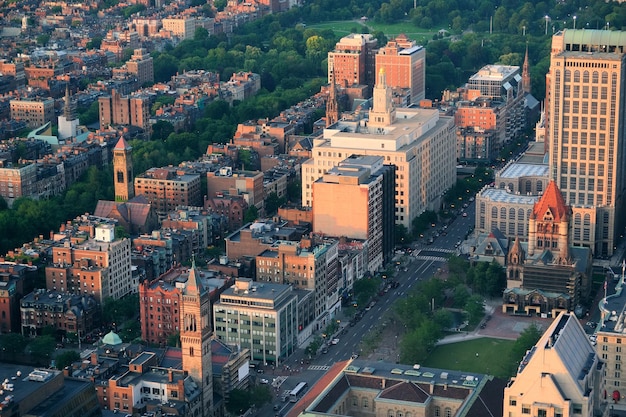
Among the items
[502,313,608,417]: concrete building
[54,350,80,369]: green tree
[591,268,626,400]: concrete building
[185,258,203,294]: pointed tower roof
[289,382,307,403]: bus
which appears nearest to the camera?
[502,313,608,417]: concrete building

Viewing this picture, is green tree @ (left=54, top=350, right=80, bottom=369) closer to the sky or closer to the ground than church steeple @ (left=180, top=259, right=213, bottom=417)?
closer to the ground

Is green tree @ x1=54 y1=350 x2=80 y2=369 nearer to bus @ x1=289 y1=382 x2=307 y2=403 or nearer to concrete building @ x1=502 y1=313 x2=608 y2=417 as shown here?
bus @ x1=289 y1=382 x2=307 y2=403

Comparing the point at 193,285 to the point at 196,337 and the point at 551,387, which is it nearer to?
the point at 196,337

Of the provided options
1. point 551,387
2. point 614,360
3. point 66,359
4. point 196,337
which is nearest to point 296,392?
point 196,337

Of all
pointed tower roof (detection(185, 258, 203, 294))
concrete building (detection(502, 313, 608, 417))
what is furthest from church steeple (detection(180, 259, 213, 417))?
concrete building (detection(502, 313, 608, 417))

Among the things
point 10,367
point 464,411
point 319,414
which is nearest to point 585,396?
point 464,411

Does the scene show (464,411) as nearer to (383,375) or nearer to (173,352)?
(383,375)

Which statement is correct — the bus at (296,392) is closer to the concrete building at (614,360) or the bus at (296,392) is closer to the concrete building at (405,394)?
the concrete building at (405,394)

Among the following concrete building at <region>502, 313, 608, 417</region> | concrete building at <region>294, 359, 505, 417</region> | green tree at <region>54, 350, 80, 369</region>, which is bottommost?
green tree at <region>54, 350, 80, 369</region>

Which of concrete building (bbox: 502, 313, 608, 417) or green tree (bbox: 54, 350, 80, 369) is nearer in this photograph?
concrete building (bbox: 502, 313, 608, 417)

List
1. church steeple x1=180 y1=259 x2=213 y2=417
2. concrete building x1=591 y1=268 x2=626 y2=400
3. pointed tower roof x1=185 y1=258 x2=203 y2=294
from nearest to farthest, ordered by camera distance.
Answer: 1. church steeple x1=180 y1=259 x2=213 y2=417
2. pointed tower roof x1=185 y1=258 x2=203 y2=294
3. concrete building x1=591 y1=268 x2=626 y2=400
